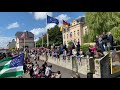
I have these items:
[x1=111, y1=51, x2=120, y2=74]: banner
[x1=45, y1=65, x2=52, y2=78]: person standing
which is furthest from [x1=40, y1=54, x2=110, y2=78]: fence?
[x1=45, y1=65, x2=52, y2=78]: person standing

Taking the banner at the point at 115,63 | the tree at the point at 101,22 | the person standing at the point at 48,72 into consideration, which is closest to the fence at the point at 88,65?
the banner at the point at 115,63

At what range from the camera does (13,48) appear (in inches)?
460

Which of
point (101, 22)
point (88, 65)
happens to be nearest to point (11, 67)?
point (88, 65)

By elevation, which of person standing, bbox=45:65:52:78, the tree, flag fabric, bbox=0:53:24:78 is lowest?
person standing, bbox=45:65:52:78

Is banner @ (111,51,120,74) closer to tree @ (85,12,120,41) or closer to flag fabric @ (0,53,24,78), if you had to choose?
flag fabric @ (0,53,24,78)

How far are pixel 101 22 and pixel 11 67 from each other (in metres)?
15.9

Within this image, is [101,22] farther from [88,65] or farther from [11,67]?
[11,67]

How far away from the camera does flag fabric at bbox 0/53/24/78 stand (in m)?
8.72

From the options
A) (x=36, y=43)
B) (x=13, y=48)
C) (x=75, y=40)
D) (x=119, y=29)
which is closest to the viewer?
(x=13, y=48)

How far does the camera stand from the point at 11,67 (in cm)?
889

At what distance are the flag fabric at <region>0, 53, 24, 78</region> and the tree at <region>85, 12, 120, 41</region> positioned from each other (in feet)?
44.2
